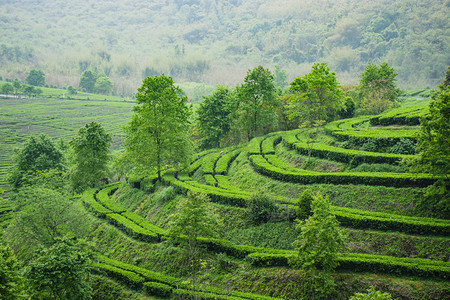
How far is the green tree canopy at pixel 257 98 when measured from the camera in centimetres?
5078

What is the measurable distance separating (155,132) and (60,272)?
2146 cm

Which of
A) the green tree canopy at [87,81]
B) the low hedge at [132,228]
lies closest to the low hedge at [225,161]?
the low hedge at [132,228]

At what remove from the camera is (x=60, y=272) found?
21.8 metres

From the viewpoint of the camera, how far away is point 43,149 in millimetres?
56000

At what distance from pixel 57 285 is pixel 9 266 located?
441 cm

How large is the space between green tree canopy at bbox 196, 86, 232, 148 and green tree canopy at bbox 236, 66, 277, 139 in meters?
3.90

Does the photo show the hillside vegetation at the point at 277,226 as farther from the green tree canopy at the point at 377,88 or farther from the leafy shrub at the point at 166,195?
the green tree canopy at the point at 377,88

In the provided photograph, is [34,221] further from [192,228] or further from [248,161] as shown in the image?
[248,161]

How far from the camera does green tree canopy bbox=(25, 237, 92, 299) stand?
21.5m

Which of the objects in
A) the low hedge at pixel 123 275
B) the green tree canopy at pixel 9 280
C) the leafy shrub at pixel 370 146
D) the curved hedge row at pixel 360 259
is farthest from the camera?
the leafy shrub at pixel 370 146

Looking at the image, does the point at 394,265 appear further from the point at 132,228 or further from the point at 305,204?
the point at 132,228

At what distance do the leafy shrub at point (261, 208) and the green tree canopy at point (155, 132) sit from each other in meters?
15.9

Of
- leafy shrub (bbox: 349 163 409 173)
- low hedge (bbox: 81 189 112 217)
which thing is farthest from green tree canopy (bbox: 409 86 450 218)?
low hedge (bbox: 81 189 112 217)

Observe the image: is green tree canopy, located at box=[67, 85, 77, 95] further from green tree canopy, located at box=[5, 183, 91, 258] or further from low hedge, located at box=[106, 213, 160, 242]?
Answer: low hedge, located at box=[106, 213, 160, 242]
